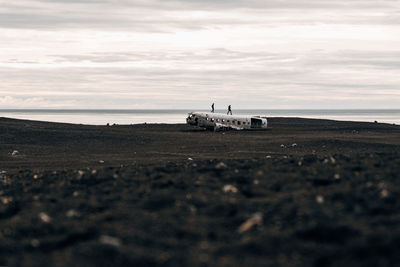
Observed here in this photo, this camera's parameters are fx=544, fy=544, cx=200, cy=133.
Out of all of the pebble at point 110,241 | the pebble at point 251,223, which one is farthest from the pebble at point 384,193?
the pebble at point 110,241

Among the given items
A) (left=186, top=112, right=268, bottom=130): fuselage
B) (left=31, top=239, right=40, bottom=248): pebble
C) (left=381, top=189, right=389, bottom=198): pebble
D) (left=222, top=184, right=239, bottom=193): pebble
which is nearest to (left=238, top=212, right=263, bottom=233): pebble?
(left=222, top=184, right=239, bottom=193): pebble

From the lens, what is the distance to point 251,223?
10289 mm

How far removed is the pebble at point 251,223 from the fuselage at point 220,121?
54.6 metres

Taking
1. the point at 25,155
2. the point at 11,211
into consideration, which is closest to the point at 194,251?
the point at 11,211

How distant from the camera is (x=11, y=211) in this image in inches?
A: 506

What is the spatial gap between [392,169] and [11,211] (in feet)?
32.3

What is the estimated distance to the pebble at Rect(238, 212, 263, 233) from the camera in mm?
10141

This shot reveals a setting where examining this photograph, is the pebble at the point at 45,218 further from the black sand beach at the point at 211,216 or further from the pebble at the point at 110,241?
the pebble at the point at 110,241

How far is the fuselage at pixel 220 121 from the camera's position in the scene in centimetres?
6600

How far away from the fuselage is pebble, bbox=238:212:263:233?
179 feet

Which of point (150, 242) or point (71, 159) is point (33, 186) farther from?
point (71, 159)

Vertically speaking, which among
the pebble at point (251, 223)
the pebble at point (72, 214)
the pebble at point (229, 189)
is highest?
the pebble at point (229, 189)

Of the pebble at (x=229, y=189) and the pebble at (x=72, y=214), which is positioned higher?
the pebble at (x=229, y=189)

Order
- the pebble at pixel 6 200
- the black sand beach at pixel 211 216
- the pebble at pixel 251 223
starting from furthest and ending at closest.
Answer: the pebble at pixel 6 200 → the pebble at pixel 251 223 → the black sand beach at pixel 211 216
